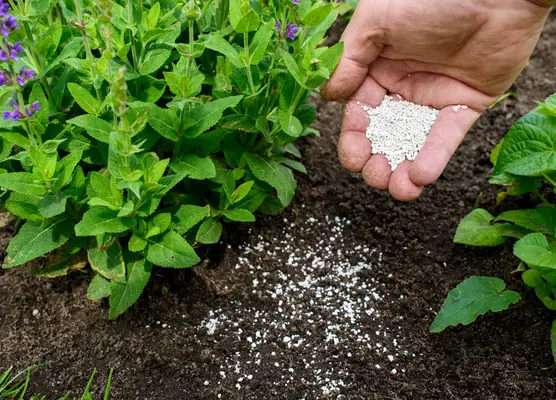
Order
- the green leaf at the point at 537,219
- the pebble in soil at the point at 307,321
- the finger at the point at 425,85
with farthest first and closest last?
the finger at the point at 425,85 < the green leaf at the point at 537,219 < the pebble in soil at the point at 307,321

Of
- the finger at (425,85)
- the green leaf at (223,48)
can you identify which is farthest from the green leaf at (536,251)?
the green leaf at (223,48)

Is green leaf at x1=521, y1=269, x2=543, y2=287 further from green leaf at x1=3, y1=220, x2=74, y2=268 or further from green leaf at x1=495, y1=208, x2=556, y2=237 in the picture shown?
green leaf at x1=3, y1=220, x2=74, y2=268

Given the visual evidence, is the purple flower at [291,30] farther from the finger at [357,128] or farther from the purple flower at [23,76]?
the purple flower at [23,76]

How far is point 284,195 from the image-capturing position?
8.77 feet

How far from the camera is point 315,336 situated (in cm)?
278

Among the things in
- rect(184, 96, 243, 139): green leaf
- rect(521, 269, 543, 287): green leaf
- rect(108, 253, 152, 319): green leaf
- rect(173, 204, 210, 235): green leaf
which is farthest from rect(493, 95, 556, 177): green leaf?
rect(108, 253, 152, 319): green leaf

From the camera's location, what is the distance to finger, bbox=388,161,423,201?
9.29 ft

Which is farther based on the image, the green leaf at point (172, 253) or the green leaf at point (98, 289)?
the green leaf at point (98, 289)

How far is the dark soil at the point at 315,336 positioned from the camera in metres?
2.57

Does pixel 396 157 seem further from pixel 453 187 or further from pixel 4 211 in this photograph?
pixel 4 211

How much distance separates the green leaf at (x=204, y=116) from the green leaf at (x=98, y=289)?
767 millimetres

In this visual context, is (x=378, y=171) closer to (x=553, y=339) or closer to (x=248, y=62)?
(x=248, y=62)

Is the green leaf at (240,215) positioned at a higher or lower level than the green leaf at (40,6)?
lower

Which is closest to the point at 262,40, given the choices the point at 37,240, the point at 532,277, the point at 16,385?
the point at 37,240
